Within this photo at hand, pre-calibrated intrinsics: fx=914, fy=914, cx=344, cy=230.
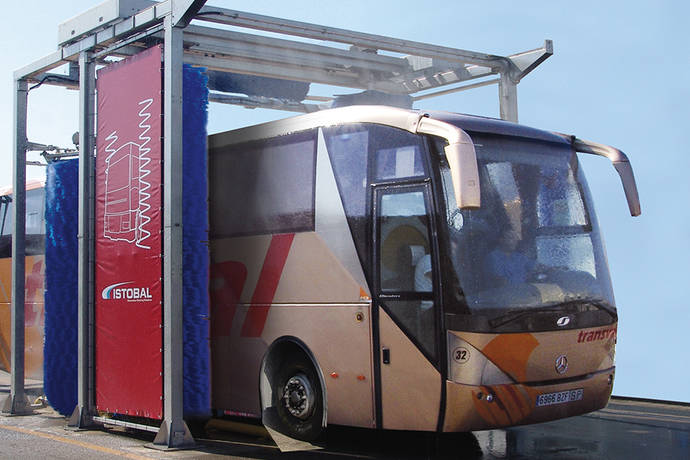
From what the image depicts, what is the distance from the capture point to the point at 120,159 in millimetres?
10234

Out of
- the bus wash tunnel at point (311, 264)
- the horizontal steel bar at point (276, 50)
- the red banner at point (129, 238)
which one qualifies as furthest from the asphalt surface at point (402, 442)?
the horizontal steel bar at point (276, 50)

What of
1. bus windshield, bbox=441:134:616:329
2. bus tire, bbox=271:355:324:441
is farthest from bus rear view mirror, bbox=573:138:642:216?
bus tire, bbox=271:355:324:441

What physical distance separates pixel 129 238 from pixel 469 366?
4214 millimetres

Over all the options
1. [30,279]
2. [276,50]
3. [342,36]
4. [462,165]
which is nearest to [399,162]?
[462,165]

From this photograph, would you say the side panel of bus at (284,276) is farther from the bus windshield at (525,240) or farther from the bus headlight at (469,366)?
the bus windshield at (525,240)

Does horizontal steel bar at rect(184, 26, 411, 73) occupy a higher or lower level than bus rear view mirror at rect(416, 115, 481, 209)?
higher

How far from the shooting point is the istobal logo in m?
9.73

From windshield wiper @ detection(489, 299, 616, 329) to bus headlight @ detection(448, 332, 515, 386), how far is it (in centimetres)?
30

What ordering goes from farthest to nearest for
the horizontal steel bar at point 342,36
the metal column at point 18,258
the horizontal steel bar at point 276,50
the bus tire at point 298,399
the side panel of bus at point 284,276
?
the metal column at point 18,258 < the horizontal steel bar at point 276,50 < the horizontal steel bar at point 342,36 < the bus tire at point 298,399 < the side panel of bus at point 284,276

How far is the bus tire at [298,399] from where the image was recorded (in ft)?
30.2

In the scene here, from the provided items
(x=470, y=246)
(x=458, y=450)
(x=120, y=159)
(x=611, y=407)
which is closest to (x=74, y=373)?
(x=120, y=159)

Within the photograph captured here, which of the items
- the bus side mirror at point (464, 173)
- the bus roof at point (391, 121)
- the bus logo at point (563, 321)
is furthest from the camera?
the bus roof at point (391, 121)

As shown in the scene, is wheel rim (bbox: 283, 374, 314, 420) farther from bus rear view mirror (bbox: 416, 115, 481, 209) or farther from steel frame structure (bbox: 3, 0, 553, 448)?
bus rear view mirror (bbox: 416, 115, 481, 209)

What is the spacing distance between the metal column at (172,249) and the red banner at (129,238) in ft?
0.70
